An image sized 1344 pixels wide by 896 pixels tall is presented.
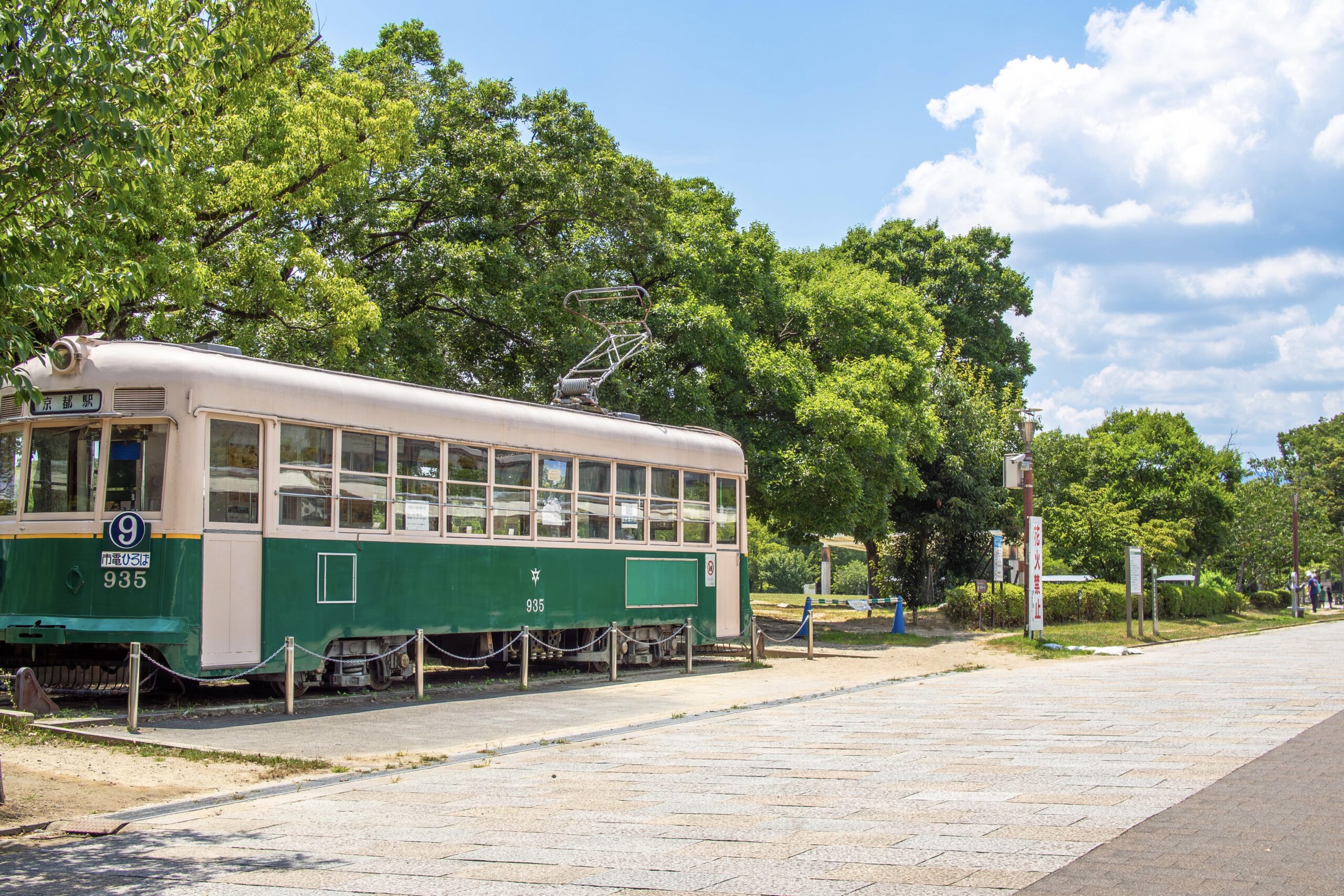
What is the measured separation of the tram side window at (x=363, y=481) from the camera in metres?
14.6

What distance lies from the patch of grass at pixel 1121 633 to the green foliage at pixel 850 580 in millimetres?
15448

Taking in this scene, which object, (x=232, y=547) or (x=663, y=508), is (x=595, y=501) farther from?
(x=232, y=547)

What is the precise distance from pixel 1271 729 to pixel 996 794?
5141 millimetres

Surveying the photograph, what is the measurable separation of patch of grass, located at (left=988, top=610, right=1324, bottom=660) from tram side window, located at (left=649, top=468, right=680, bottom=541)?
9013mm

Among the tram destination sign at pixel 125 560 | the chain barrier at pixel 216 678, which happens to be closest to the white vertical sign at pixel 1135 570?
the chain barrier at pixel 216 678

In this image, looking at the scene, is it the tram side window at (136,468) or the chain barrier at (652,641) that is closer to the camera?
the tram side window at (136,468)

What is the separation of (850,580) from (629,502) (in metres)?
40.0

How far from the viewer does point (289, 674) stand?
43.3ft

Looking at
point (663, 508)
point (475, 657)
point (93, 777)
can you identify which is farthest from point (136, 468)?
point (663, 508)

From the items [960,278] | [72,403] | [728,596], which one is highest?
[960,278]

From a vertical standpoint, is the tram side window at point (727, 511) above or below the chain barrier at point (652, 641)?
above

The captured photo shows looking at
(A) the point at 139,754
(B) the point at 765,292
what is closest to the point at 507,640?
(A) the point at 139,754

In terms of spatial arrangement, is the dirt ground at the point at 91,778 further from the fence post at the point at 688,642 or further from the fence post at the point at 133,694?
the fence post at the point at 688,642

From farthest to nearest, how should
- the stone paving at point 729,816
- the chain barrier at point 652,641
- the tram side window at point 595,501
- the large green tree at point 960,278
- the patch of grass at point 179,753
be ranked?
the large green tree at point 960,278, the chain barrier at point 652,641, the tram side window at point 595,501, the patch of grass at point 179,753, the stone paving at point 729,816
